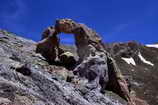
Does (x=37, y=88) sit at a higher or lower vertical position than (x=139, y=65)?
lower

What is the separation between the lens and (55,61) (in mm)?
34000

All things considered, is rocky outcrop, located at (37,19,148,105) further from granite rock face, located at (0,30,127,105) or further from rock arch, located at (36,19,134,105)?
granite rock face, located at (0,30,127,105)

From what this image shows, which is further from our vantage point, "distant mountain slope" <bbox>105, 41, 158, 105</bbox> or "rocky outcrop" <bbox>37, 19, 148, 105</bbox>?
"distant mountain slope" <bbox>105, 41, 158, 105</bbox>

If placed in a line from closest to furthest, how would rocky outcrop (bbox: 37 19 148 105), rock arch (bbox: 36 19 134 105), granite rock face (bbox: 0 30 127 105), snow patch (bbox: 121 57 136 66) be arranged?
granite rock face (bbox: 0 30 127 105)
rocky outcrop (bbox: 37 19 148 105)
rock arch (bbox: 36 19 134 105)
snow patch (bbox: 121 57 136 66)

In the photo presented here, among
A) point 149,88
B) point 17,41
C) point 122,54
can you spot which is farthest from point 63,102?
point 122,54

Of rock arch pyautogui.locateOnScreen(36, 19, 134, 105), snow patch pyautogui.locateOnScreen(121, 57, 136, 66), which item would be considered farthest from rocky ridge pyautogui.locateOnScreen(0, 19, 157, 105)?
snow patch pyautogui.locateOnScreen(121, 57, 136, 66)

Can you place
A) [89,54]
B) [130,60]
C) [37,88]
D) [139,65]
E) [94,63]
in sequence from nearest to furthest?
1. [37,88]
2. [94,63]
3. [89,54]
4. [139,65]
5. [130,60]

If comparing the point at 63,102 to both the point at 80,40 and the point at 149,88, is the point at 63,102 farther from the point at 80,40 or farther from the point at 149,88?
the point at 149,88

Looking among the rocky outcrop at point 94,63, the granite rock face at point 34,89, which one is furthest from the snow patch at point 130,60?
the granite rock face at point 34,89

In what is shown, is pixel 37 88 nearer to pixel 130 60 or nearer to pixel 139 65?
pixel 139 65

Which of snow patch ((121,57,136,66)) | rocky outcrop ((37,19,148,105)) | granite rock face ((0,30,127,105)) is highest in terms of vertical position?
snow patch ((121,57,136,66))

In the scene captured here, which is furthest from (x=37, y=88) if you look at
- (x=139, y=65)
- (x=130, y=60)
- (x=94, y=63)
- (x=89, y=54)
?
(x=130, y=60)

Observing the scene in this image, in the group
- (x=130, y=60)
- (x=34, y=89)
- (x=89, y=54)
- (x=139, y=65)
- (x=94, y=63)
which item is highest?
(x=130, y=60)

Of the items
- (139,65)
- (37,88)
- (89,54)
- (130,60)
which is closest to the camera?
(37,88)
